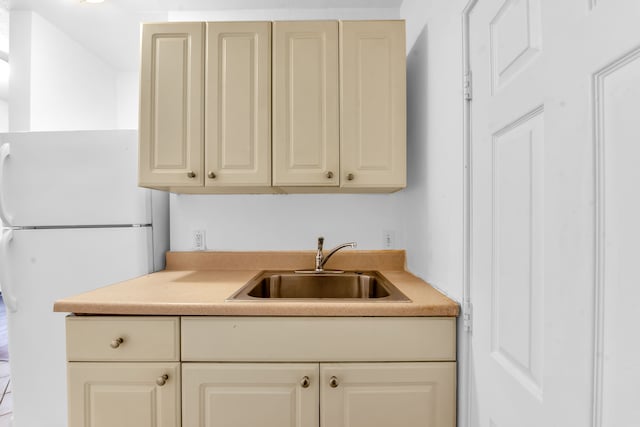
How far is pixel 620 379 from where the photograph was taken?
511 millimetres

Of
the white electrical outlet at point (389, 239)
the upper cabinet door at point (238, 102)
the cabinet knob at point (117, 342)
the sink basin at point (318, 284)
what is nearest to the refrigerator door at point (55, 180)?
the upper cabinet door at point (238, 102)

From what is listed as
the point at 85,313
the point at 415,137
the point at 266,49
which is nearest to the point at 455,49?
the point at 415,137

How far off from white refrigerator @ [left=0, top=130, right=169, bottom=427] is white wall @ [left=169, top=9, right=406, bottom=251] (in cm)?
35

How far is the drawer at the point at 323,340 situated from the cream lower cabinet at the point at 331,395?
3 centimetres

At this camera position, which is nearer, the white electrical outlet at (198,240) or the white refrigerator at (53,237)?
the white refrigerator at (53,237)

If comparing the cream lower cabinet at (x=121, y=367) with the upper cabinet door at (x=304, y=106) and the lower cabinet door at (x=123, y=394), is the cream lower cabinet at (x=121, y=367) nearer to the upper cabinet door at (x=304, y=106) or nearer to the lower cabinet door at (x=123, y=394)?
the lower cabinet door at (x=123, y=394)

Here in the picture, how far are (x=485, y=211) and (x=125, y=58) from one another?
9.27ft

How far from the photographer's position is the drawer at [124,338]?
3.85ft

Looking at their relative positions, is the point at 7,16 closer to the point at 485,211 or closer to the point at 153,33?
the point at 153,33

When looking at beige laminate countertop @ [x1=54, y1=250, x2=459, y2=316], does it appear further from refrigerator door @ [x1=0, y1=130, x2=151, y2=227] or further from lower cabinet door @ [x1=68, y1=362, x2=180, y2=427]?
refrigerator door @ [x1=0, y1=130, x2=151, y2=227]

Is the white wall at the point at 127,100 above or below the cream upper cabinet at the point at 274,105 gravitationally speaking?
above

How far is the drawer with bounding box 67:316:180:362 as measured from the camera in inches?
46.3

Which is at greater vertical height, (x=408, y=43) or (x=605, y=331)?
(x=408, y=43)

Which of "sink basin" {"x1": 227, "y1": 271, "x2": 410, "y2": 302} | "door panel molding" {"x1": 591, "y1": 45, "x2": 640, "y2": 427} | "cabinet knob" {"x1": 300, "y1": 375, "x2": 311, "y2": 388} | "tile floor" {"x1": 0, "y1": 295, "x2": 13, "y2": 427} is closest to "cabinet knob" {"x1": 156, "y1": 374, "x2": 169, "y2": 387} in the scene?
"cabinet knob" {"x1": 300, "y1": 375, "x2": 311, "y2": 388}
